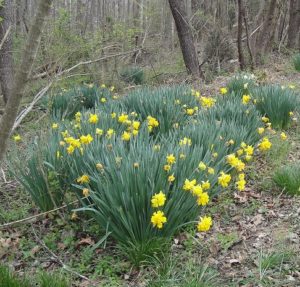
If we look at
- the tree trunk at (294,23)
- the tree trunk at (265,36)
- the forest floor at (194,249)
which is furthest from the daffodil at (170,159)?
the tree trunk at (294,23)

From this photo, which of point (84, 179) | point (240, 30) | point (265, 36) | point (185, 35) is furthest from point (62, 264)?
point (265, 36)

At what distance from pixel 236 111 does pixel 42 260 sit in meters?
2.93

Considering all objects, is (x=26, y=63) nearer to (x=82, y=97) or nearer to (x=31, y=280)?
(x=31, y=280)

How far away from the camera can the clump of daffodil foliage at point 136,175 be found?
9.27 feet

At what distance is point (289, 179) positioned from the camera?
3.82 meters

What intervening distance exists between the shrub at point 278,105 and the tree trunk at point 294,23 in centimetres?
933

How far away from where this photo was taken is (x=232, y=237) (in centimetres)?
318

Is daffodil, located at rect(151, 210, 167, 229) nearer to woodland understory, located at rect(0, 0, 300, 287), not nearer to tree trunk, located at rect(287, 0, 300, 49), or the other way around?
woodland understory, located at rect(0, 0, 300, 287)

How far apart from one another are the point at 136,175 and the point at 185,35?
24.5ft

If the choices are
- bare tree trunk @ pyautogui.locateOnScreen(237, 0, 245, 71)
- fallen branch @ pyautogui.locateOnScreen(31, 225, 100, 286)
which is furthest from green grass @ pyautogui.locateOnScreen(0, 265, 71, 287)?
bare tree trunk @ pyautogui.locateOnScreen(237, 0, 245, 71)

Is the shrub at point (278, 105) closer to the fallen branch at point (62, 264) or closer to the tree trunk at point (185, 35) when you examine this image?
the fallen branch at point (62, 264)

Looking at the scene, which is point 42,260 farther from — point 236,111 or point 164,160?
point 236,111

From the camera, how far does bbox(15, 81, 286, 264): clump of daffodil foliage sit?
2824mm

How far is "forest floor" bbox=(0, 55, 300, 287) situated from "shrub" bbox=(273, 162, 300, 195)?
0.25 feet
